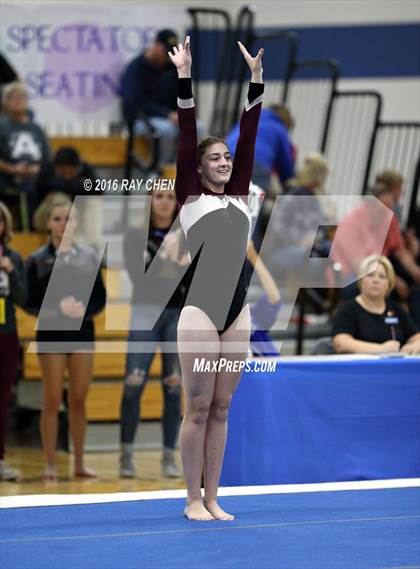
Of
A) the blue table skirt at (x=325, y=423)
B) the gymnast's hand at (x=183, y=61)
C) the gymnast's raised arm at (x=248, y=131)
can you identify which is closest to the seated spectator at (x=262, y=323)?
the blue table skirt at (x=325, y=423)

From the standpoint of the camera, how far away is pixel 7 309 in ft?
20.1

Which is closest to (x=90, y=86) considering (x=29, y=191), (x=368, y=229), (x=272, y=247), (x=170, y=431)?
(x=29, y=191)

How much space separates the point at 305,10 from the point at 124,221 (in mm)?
3134

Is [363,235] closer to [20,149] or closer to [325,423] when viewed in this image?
[325,423]

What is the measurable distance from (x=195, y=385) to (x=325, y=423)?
53.3 inches

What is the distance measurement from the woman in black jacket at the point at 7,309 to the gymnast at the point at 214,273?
6.23ft

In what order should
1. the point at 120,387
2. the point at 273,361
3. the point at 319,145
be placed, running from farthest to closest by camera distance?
the point at 319,145 → the point at 120,387 → the point at 273,361

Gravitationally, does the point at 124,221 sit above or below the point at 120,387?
above

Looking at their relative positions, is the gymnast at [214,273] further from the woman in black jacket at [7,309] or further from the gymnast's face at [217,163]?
the woman in black jacket at [7,309]

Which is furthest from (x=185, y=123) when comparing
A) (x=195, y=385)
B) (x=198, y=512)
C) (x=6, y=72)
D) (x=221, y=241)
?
(x=6, y=72)

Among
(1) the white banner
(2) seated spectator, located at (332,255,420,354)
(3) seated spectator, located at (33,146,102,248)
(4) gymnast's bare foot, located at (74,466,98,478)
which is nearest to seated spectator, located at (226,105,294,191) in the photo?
(3) seated spectator, located at (33,146,102,248)

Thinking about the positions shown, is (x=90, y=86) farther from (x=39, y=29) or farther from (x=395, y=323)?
(x=395, y=323)

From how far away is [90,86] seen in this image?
812 cm

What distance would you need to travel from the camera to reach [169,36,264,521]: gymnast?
14.3ft
